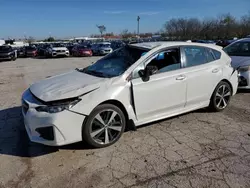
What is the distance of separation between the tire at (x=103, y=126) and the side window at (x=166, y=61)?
3.16 feet

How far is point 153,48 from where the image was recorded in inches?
156

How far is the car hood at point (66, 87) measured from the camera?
10.5 feet

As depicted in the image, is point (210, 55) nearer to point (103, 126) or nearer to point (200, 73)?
point (200, 73)

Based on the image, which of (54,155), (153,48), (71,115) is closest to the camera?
(71,115)

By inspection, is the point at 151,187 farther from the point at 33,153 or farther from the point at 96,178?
the point at 33,153

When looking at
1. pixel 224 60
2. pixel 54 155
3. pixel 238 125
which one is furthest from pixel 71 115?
pixel 224 60

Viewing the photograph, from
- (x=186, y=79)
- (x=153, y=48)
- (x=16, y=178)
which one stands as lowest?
(x=16, y=178)

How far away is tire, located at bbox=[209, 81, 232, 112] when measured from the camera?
4707 millimetres

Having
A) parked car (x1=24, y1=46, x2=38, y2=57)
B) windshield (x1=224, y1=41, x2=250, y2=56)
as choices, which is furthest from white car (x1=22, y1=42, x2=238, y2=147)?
parked car (x1=24, y1=46, x2=38, y2=57)

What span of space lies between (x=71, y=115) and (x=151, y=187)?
1393 mm

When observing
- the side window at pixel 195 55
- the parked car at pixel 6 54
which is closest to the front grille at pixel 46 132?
the side window at pixel 195 55

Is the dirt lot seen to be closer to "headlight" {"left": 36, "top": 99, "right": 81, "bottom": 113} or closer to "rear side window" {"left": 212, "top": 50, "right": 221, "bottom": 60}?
"headlight" {"left": 36, "top": 99, "right": 81, "bottom": 113}

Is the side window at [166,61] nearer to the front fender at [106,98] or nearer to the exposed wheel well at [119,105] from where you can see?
the front fender at [106,98]

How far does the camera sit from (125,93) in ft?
11.6
